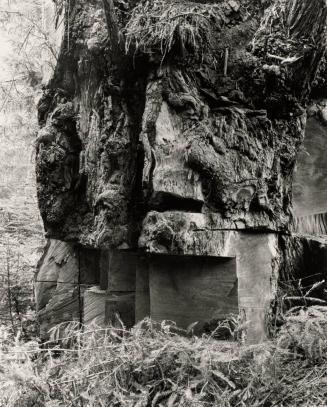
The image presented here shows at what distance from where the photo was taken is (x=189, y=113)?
3396 millimetres

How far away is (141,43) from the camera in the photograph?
3.41 m

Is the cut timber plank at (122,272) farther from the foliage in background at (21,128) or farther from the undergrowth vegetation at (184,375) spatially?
the foliage in background at (21,128)

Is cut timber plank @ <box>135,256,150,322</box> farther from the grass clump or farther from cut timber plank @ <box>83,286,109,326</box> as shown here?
the grass clump

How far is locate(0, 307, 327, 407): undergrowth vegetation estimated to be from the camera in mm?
2467

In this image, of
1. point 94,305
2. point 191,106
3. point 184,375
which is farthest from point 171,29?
point 94,305

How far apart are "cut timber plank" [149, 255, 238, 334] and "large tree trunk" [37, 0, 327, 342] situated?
188mm

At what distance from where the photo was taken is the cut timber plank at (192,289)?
3244 mm

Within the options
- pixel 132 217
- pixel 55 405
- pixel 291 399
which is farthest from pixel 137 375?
pixel 132 217

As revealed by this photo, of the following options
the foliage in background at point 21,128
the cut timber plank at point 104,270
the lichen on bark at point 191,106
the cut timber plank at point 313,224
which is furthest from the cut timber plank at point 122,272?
the cut timber plank at point 313,224

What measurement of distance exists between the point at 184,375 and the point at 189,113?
1.88 meters

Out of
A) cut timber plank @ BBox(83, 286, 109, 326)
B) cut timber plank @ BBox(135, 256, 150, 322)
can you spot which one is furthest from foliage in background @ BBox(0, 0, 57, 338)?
cut timber plank @ BBox(135, 256, 150, 322)

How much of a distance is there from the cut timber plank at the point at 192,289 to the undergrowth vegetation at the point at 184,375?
0.42 metres

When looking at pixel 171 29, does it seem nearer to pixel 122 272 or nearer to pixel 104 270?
pixel 122 272

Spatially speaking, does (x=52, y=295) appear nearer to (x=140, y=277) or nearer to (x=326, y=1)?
(x=140, y=277)
